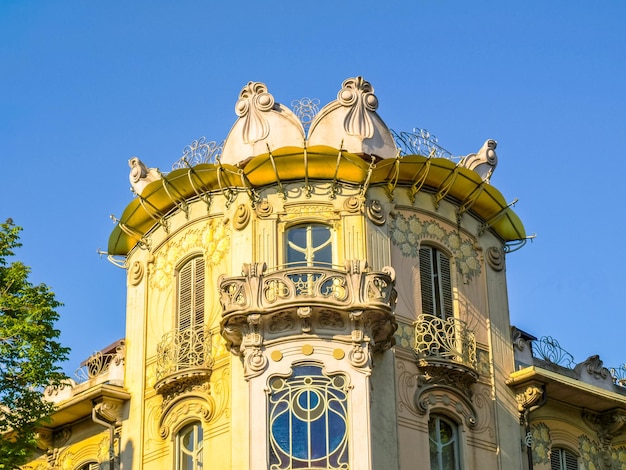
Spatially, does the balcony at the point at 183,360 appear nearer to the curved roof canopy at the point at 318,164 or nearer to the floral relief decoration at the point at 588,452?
the curved roof canopy at the point at 318,164

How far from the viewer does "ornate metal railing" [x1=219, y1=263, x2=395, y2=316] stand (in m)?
33.4

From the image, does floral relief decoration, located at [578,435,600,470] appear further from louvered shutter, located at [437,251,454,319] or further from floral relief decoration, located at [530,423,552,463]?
louvered shutter, located at [437,251,454,319]

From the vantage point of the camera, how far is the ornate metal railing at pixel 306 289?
1316 inches

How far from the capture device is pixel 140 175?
3847cm

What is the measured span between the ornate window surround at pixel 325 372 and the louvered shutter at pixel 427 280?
358 centimetres

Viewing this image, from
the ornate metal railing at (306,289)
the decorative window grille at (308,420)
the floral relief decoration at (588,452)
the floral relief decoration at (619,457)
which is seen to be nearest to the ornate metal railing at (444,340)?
the ornate metal railing at (306,289)

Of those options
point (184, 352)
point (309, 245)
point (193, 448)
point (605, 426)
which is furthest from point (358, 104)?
point (605, 426)

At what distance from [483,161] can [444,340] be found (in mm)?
5232

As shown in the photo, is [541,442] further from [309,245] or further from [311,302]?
[311,302]

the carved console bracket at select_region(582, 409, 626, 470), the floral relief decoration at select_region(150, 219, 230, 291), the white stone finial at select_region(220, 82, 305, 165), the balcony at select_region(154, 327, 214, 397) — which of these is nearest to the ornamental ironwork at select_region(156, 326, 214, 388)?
the balcony at select_region(154, 327, 214, 397)

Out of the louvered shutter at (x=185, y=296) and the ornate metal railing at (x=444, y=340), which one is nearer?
the ornate metal railing at (x=444, y=340)

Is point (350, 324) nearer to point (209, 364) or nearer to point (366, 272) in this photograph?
point (366, 272)

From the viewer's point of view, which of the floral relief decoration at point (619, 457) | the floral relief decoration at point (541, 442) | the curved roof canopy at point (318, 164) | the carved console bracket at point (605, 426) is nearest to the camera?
the curved roof canopy at point (318, 164)

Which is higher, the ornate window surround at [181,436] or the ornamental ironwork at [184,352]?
the ornamental ironwork at [184,352]
